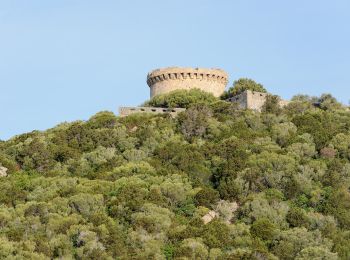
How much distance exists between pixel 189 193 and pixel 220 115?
13829 mm

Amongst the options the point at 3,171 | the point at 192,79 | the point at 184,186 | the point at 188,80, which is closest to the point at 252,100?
the point at 192,79

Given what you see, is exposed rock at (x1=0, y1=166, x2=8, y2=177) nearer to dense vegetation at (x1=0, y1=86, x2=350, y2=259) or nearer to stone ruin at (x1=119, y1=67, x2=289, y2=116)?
dense vegetation at (x1=0, y1=86, x2=350, y2=259)

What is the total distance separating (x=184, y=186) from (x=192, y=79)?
22.5 m

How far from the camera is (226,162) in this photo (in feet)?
Answer: 195

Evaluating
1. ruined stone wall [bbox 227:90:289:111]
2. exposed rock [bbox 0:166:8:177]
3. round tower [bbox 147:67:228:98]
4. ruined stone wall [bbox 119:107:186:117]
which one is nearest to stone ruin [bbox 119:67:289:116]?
round tower [bbox 147:67:228:98]

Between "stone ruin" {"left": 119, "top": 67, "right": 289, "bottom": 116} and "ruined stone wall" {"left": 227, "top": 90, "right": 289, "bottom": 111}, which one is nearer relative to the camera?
"ruined stone wall" {"left": 227, "top": 90, "right": 289, "bottom": 111}

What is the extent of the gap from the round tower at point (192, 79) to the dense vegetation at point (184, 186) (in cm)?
570

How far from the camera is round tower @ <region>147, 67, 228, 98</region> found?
77750 millimetres

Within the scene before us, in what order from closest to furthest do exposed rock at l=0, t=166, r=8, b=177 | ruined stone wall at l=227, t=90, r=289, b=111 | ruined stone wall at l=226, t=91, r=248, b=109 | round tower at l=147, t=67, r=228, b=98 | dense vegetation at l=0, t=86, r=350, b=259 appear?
dense vegetation at l=0, t=86, r=350, b=259, exposed rock at l=0, t=166, r=8, b=177, ruined stone wall at l=227, t=90, r=289, b=111, ruined stone wall at l=226, t=91, r=248, b=109, round tower at l=147, t=67, r=228, b=98

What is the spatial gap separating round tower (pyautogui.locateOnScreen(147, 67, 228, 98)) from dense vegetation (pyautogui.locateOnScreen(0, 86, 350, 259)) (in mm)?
5701

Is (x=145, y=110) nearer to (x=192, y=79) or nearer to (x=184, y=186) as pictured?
(x=192, y=79)

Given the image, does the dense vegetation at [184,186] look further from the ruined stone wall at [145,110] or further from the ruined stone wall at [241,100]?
the ruined stone wall at [145,110]

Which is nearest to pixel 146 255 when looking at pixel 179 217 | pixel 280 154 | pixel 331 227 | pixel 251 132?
pixel 179 217

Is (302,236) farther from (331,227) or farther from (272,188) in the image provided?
(272,188)
